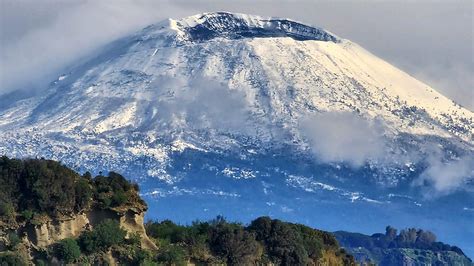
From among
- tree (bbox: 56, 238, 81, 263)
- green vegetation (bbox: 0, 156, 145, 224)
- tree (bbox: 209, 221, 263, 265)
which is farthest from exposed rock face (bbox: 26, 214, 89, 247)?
tree (bbox: 209, 221, 263, 265)

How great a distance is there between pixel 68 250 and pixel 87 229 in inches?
153

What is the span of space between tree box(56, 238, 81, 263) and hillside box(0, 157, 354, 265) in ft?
0.16

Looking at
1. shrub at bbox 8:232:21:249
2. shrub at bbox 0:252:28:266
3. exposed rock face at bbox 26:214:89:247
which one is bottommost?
shrub at bbox 0:252:28:266

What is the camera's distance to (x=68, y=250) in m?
74.8

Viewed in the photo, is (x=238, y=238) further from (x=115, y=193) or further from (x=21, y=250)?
(x=21, y=250)

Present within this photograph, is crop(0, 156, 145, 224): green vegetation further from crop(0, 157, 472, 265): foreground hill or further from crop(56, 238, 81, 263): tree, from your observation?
crop(56, 238, 81, 263): tree

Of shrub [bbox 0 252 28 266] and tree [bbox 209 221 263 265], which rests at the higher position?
tree [bbox 209 221 263 265]

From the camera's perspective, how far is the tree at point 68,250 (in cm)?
7475

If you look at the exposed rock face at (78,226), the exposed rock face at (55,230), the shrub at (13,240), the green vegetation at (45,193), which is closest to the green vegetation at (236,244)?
the exposed rock face at (78,226)

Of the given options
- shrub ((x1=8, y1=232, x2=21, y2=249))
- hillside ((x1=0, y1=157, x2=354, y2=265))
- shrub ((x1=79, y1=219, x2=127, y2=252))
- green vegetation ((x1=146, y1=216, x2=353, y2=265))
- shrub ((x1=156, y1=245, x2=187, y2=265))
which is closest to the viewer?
shrub ((x1=8, y1=232, x2=21, y2=249))

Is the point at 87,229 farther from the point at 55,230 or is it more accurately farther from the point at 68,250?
the point at 68,250

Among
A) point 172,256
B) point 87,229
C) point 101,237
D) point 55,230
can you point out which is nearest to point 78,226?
point 87,229

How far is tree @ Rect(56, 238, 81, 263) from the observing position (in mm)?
74750

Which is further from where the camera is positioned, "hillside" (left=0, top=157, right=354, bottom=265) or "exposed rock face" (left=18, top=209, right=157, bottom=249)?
"exposed rock face" (left=18, top=209, right=157, bottom=249)
